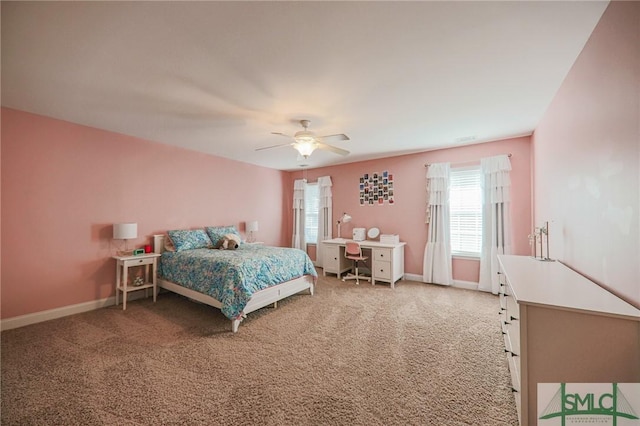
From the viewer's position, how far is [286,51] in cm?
185

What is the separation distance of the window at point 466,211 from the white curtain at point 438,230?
13 cm

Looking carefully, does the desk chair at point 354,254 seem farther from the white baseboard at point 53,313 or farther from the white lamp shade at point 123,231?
the white baseboard at point 53,313

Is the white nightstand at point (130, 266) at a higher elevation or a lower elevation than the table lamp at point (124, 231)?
lower

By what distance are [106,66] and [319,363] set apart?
10.1 feet

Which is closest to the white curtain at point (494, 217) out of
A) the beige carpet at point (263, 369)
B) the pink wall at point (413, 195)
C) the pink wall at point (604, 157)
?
the pink wall at point (413, 195)

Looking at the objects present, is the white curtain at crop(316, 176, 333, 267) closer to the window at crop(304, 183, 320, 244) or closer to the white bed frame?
the window at crop(304, 183, 320, 244)

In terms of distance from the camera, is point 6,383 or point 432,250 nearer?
Answer: point 6,383

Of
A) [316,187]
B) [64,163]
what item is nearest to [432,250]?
[316,187]

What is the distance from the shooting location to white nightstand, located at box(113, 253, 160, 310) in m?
3.42

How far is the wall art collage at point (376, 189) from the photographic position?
505 centimetres

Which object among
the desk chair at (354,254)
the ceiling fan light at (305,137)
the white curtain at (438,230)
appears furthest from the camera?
the desk chair at (354,254)

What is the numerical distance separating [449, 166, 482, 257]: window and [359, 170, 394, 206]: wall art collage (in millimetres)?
1128

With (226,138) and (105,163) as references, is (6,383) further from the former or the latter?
(226,138)

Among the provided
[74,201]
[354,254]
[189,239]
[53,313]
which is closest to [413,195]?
[354,254]
